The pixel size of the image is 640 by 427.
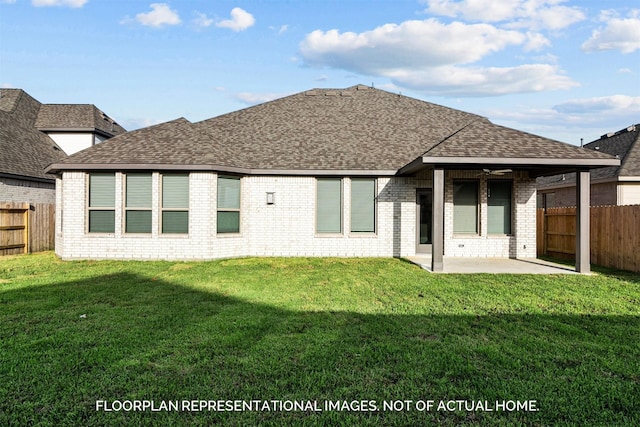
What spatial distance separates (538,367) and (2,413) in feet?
15.9

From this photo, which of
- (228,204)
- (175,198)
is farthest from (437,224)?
(175,198)

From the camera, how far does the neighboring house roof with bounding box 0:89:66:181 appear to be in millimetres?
14836

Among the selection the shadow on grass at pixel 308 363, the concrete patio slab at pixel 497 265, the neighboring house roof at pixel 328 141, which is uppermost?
the neighboring house roof at pixel 328 141

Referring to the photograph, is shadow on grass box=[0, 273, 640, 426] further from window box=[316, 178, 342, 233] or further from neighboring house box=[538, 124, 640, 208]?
neighboring house box=[538, 124, 640, 208]

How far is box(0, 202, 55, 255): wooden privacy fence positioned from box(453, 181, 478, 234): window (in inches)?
610

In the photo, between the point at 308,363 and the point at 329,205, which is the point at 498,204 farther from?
the point at 308,363

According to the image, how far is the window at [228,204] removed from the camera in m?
11.7

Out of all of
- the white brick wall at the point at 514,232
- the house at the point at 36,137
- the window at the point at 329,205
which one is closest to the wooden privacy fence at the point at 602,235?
the white brick wall at the point at 514,232

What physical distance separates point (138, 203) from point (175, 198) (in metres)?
1.14

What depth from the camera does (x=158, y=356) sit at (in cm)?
399

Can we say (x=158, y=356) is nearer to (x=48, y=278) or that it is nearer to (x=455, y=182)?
(x=48, y=278)

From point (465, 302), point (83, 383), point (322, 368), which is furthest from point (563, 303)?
point (83, 383)

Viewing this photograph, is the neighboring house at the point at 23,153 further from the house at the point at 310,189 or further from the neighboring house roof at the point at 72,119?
the house at the point at 310,189

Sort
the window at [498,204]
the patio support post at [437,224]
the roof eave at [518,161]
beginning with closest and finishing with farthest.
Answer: the roof eave at [518,161]
the patio support post at [437,224]
the window at [498,204]
